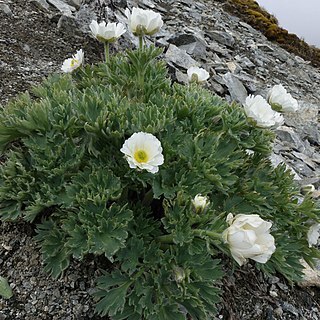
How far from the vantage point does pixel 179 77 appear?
18.8ft

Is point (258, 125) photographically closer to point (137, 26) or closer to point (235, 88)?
point (137, 26)

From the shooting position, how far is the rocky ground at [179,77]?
2.95 m

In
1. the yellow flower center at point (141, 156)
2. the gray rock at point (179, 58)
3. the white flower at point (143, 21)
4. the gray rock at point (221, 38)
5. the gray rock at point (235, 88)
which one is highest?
the white flower at point (143, 21)

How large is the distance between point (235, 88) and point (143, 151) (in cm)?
395

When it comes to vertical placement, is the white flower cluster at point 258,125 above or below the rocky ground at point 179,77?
above

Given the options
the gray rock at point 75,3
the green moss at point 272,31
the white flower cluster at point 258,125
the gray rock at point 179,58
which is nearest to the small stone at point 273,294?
the white flower cluster at point 258,125

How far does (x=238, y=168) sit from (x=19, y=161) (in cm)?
139

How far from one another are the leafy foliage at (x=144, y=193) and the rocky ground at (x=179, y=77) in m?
0.23

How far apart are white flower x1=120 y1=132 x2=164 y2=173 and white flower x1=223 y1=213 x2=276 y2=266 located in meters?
0.53

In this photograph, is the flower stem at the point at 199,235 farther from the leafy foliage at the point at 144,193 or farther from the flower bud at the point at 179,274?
the flower bud at the point at 179,274

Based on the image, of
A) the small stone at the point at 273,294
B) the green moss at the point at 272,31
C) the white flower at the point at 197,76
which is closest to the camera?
the small stone at the point at 273,294

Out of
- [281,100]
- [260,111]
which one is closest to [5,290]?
[260,111]

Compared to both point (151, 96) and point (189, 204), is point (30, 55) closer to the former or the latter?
point (151, 96)

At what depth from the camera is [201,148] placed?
2.92 metres
